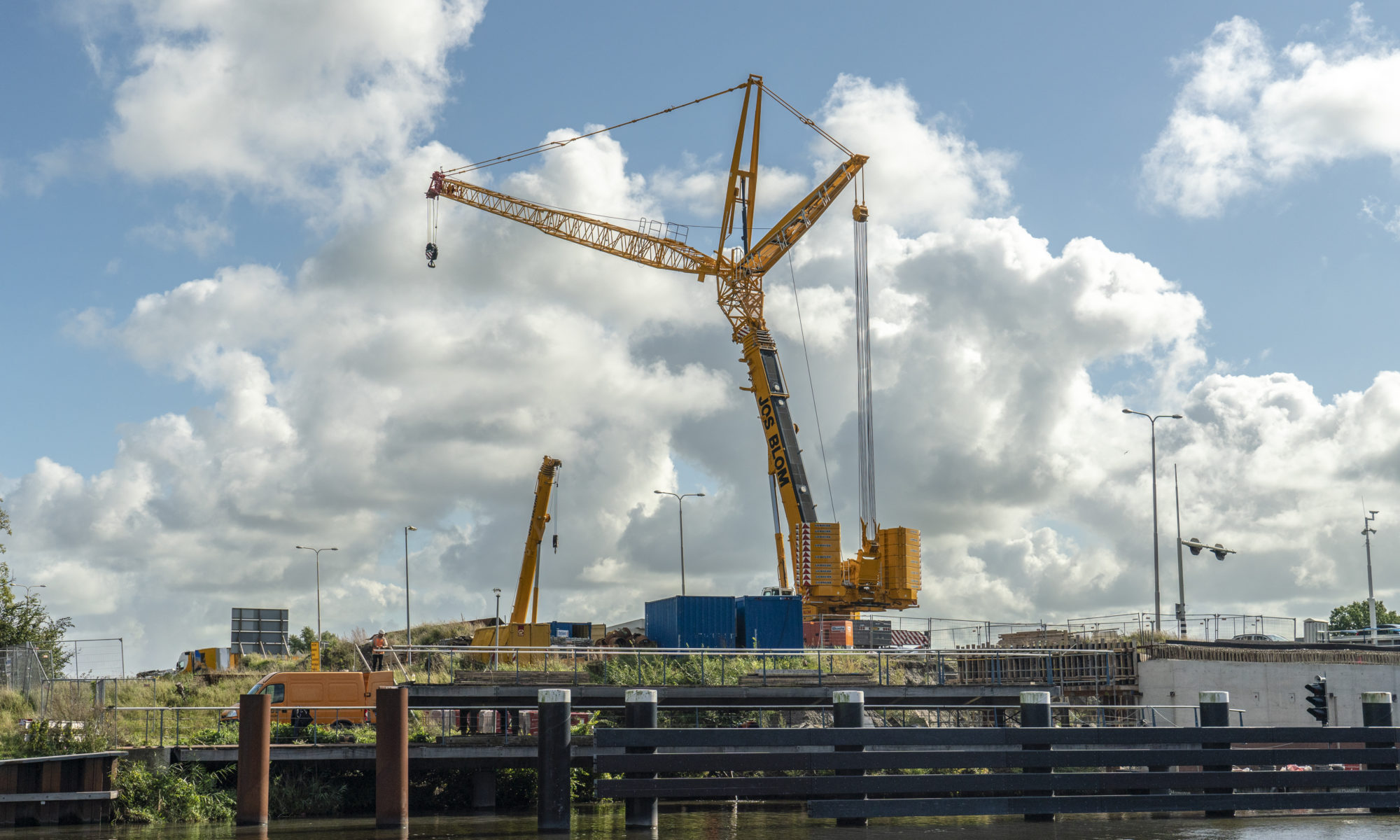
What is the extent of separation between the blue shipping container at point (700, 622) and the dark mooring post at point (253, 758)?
19.9m

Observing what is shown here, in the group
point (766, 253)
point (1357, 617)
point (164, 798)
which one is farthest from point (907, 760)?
point (1357, 617)

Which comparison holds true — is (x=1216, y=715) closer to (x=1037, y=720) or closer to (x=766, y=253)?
(x=1037, y=720)

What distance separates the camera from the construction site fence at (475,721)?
32156 mm

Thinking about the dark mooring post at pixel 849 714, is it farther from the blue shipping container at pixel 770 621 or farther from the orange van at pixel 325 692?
the blue shipping container at pixel 770 621

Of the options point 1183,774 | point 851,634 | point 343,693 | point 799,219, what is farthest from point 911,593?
point 1183,774

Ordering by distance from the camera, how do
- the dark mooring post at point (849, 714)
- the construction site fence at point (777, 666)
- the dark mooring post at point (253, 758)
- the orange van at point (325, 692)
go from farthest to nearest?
the orange van at point (325, 692), the construction site fence at point (777, 666), the dark mooring post at point (253, 758), the dark mooring post at point (849, 714)

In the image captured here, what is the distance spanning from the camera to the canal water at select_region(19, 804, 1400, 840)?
21156mm

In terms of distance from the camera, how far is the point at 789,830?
77.9 feet

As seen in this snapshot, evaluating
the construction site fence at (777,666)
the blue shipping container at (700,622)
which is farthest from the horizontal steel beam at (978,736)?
the blue shipping container at (700,622)

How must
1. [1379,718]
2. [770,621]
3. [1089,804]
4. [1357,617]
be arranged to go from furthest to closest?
1. [1357,617]
2. [770,621]
3. [1379,718]
4. [1089,804]

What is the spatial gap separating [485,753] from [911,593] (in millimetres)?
28239

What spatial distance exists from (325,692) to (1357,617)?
116523mm

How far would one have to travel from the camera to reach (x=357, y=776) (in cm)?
3375

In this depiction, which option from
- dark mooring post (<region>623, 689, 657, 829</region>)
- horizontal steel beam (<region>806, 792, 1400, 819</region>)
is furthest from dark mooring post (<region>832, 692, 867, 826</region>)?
dark mooring post (<region>623, 689, 657, 829</region>)
